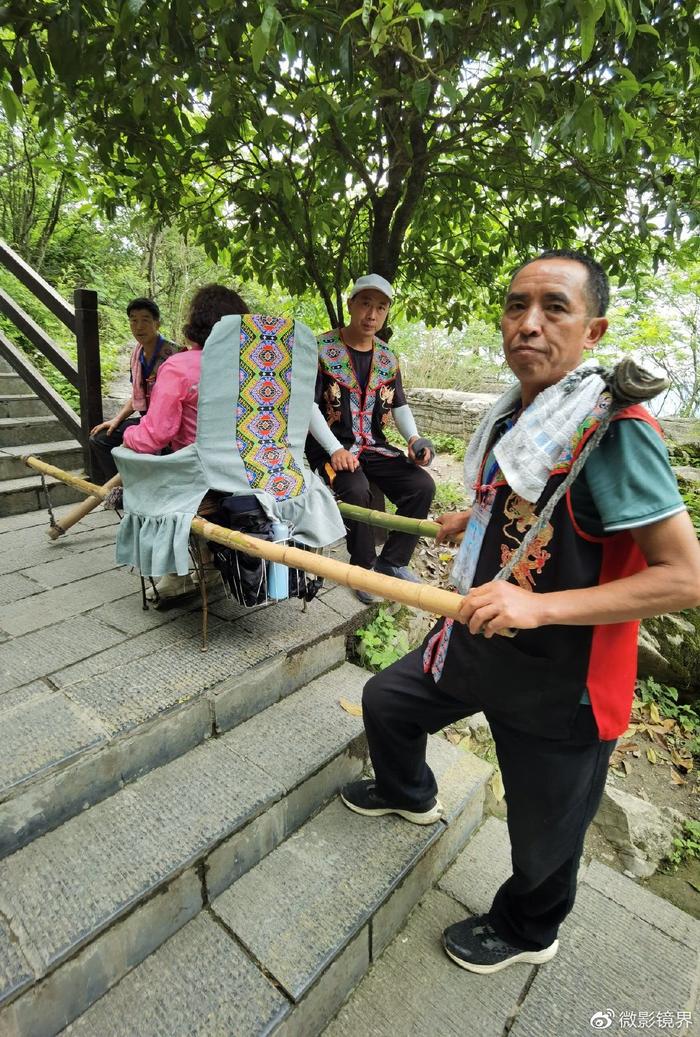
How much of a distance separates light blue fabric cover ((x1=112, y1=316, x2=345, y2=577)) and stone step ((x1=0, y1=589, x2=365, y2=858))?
0.41m

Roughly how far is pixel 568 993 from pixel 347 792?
0.94m

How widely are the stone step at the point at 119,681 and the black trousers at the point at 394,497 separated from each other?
0.33 meters

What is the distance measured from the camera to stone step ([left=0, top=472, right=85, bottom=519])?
4.07 metres

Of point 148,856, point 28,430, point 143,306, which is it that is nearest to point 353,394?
point 143,306

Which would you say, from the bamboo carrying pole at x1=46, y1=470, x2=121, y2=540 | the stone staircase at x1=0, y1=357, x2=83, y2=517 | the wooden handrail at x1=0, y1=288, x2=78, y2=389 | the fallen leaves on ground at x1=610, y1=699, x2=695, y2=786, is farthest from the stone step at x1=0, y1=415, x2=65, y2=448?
the fallen leaves on ground at x1=610, y1=699, x2=695, y2=786

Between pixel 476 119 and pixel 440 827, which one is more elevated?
pixel 476 119

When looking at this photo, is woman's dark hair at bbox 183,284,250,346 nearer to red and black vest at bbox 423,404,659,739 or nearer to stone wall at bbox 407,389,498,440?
red and black vest at bbox 423,404,659,739

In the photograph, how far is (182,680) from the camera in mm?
2211

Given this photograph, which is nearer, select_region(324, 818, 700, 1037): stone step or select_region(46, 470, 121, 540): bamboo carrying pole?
select_region(324, 818, 700, 1037): stone step

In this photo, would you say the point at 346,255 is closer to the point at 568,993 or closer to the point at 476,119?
the point at 476,119

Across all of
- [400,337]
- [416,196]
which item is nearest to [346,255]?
[416,196]

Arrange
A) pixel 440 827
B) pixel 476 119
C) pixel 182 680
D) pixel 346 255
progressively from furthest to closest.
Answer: pixel 346 255 → pixel 476 119 → pixel 182 680 → pixel 440 827

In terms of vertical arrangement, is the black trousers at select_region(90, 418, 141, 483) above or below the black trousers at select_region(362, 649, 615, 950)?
above

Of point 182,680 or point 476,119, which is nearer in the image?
point 182,680
